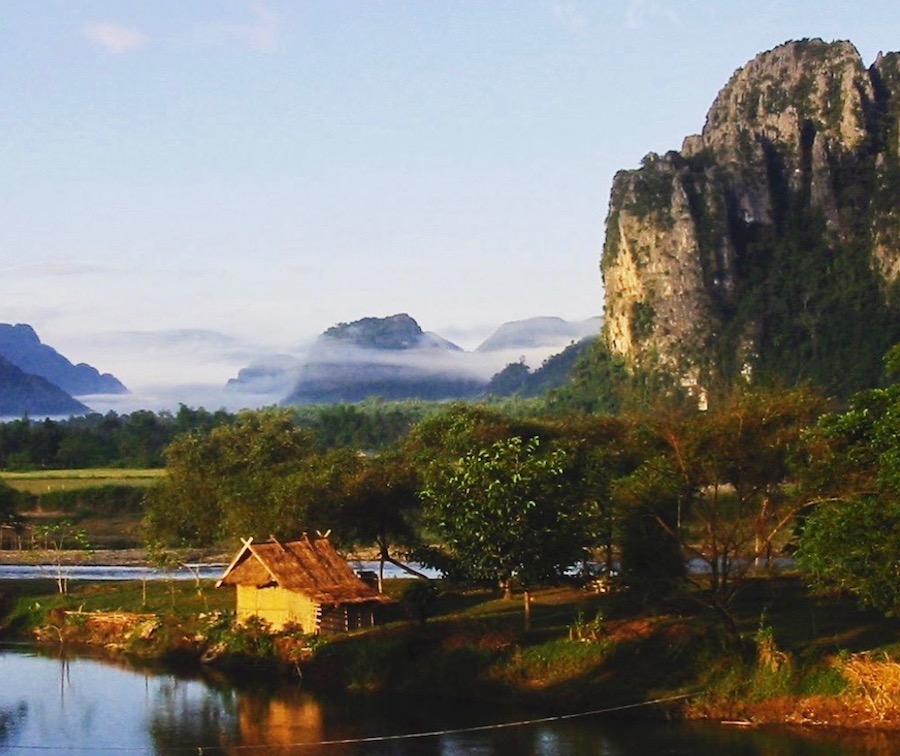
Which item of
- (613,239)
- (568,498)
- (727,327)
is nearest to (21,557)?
(568,498)

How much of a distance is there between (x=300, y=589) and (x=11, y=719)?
8.15m

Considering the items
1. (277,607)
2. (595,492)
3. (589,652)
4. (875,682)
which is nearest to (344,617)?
(277,607)

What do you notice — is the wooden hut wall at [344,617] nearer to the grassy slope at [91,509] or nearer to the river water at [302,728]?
the river water at [302,728]

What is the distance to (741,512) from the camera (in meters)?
36.8

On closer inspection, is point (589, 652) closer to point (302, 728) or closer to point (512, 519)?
point (512, 519)

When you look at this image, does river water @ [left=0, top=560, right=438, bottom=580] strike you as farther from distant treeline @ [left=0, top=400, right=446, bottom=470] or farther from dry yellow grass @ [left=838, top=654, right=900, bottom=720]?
distant treeline @ [left=0, top=400, right=446, bottom=470]

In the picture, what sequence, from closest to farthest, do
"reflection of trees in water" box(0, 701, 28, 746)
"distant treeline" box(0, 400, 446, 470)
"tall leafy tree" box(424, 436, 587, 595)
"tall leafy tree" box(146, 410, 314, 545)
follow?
"reflection of trees in water" box(0, 701, 28, 746), "tall leafy tree" box(424, 436, 587, 595), "tall leafy tree" box(146, 410, 314, 545), "distant treeline" box(0, 400, 446, 470)

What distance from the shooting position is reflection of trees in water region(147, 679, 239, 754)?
31.2 metres

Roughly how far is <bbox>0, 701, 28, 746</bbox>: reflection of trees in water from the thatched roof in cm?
669

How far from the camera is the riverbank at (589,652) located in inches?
1215

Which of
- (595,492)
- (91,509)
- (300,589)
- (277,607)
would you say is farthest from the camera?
(91,509)

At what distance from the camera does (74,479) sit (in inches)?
3819

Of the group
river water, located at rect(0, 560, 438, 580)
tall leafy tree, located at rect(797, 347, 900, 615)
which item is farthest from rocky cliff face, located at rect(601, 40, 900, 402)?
tall leafy tree, located at rect(797, 347, 900, 615)

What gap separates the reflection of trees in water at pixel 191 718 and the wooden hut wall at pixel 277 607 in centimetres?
310
